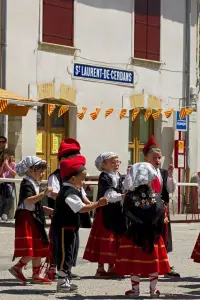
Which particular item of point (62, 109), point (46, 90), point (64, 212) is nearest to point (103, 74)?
point (46, 90)

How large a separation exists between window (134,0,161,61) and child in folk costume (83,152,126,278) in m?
14.0

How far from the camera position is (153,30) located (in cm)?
2664

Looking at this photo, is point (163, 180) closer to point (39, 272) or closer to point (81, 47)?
point (39, 272)

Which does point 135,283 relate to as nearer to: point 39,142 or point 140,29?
point 39,142

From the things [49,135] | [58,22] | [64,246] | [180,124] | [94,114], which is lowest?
[64,246]

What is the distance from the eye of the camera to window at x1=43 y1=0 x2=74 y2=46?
77.0 feet

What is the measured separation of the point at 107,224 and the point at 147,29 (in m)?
14.8

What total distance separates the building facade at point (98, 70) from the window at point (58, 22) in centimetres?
2

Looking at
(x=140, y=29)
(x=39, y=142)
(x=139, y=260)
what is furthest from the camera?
(x=140, y=29)

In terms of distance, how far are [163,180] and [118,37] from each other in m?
13.6

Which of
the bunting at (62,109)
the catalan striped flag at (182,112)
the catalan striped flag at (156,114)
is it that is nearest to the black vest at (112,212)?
the bunting at (62,109)

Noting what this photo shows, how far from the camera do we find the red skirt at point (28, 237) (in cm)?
1142

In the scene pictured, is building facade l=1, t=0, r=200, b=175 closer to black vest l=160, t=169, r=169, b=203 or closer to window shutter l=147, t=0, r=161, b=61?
window shutter l=147, t=0, r=161, b=61

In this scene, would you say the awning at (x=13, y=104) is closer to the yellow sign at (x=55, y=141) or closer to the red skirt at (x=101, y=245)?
the yellow sign at (x=55, y=141)
